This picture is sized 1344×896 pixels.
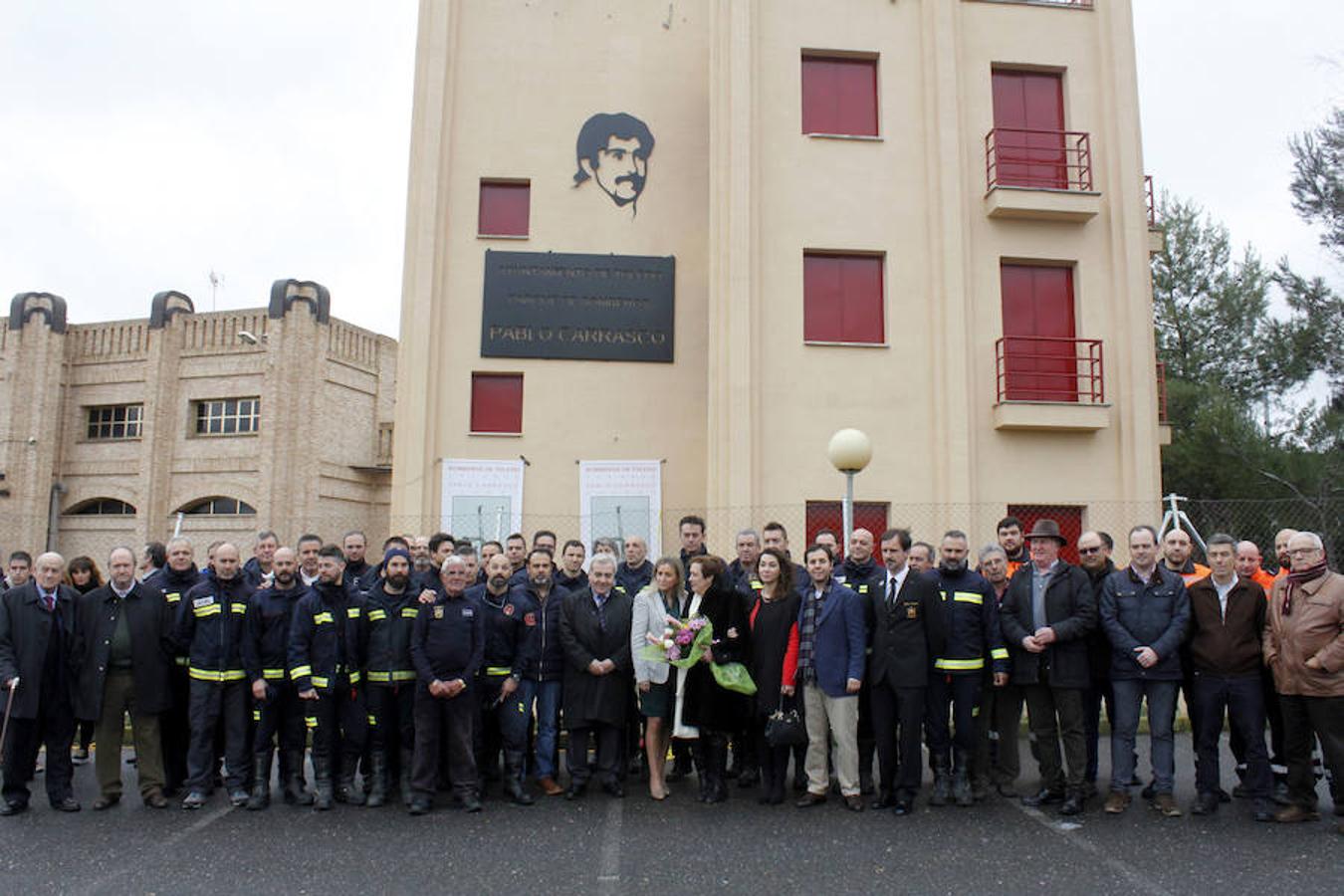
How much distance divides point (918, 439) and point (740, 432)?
2.84 m

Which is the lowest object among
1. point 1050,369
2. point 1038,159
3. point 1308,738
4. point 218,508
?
point 1308,738

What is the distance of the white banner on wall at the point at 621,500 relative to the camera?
16.3m

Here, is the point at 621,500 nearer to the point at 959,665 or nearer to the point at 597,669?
the point at 597,669

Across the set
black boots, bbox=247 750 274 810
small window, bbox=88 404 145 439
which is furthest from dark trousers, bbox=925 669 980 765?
small window, bbox=88 404 145 439

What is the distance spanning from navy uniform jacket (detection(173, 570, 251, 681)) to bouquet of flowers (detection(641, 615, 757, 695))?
10.6ft

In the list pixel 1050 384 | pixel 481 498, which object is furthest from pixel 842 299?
pixel 481 498

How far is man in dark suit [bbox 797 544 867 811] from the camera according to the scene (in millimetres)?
7461

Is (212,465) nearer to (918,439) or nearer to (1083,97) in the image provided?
(918,439)

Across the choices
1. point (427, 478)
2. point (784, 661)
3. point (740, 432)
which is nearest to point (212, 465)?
point (427, 478)

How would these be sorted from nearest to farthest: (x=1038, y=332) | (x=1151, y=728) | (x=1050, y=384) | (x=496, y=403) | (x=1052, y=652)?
(x=1151, y=728)
(x=1052, y=652)
(x=1050, y=384)
(x=1038, y=332)
(x=496, y=403)

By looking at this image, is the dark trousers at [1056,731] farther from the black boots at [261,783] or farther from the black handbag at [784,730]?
the black boots at [261,783]

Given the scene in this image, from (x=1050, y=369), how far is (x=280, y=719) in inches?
497

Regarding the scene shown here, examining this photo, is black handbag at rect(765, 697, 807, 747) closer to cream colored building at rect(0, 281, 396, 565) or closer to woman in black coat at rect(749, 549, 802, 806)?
woman in black coat at rect(749, 549, 802, 806)

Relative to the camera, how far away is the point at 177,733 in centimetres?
815
